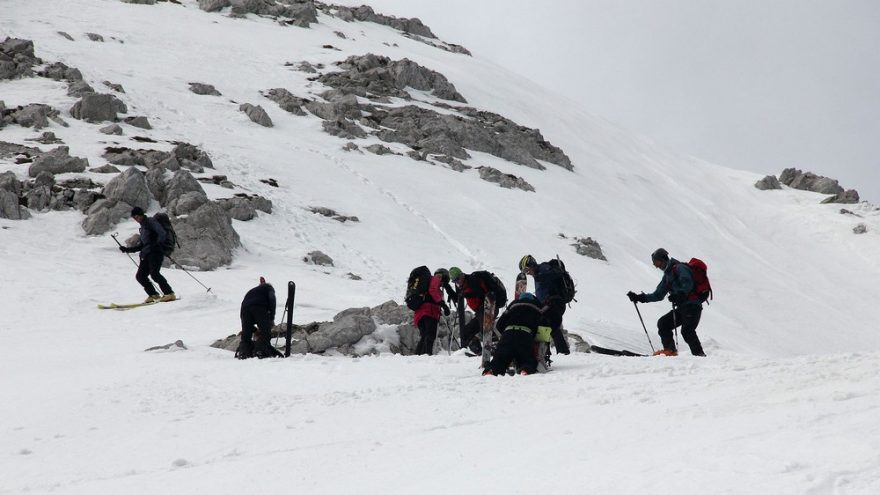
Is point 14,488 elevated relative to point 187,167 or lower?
elevated

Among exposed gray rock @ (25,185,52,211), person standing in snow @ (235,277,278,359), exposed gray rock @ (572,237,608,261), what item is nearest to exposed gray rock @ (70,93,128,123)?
exposed gray rock @ (25,185,52,211)

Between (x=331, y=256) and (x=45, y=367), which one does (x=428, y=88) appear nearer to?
(x=331, y=256)

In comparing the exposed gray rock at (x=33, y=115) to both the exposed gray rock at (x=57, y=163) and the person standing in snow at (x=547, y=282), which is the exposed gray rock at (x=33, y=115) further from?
the person standing in snow at (x=547, y=282)

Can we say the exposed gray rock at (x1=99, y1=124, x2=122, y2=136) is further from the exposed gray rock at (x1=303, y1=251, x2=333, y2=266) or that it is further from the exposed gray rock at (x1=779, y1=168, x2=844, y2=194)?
the exposed gray rock at (x1=779, y1=168, x2=844, y2=194)

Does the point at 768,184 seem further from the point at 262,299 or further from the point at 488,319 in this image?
the point at 262,299

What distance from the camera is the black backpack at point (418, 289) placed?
42.9 ft

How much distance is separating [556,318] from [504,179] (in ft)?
93.5

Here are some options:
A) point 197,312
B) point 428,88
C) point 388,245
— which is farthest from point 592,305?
point 428,88

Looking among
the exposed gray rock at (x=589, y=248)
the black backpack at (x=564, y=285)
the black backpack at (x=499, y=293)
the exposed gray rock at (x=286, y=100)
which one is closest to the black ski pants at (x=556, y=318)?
the black backpack at (x=564, y=285)

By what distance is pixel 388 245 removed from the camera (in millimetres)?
26234

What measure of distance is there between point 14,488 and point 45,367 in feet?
19.4

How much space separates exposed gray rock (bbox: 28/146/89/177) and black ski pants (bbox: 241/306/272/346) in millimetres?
15721

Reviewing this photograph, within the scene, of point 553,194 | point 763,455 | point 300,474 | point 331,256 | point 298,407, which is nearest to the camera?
point 763,455

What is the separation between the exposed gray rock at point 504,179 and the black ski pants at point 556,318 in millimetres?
→ 26453
